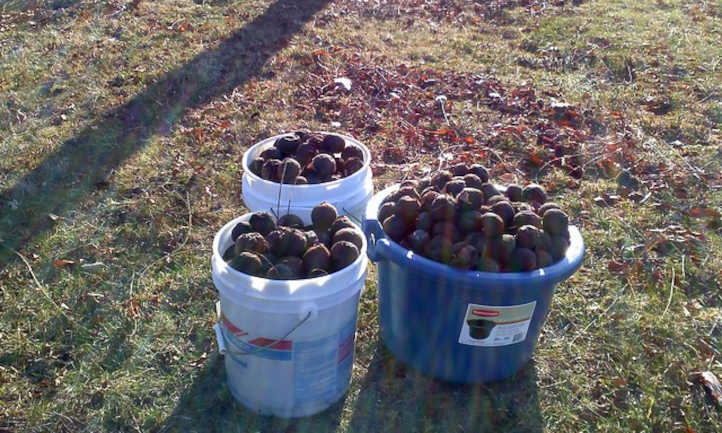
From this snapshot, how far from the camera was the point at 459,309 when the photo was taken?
2.58 metres

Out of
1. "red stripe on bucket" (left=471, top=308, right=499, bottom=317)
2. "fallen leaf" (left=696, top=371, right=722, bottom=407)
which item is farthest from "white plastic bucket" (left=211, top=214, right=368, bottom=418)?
"fallen leaf" (left=696, top=371, right=722, bottom=407)

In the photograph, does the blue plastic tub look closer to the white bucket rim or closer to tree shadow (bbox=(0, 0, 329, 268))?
the white bucket rim

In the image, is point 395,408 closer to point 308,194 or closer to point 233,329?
point 233,329

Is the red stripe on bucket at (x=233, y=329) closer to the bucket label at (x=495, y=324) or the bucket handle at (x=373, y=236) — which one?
the bucket handle at (x=373, y=236)

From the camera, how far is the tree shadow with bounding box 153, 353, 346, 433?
268cm

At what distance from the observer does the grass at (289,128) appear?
2844 mm

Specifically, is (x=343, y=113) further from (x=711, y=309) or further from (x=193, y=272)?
(x=711, y=309)

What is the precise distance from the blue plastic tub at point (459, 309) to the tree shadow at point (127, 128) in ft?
8.20

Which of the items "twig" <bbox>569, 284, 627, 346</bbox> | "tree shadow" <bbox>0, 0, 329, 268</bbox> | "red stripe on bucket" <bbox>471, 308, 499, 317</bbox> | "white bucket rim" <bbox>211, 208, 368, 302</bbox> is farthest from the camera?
"tree shadow" <bbox>0, 0, 329, 268</bbox>

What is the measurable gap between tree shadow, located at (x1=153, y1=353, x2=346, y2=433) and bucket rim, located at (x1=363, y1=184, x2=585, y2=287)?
2.54 feet

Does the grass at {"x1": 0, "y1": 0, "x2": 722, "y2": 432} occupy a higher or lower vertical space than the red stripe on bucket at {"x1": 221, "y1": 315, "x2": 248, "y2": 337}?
lower

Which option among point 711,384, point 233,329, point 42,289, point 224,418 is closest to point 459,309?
point 233,329

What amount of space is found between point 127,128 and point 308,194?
2.81 m

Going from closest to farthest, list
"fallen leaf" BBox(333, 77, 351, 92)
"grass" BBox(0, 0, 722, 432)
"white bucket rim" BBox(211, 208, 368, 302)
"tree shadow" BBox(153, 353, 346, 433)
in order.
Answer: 1. "white bucket rim" BBox(211, 208, 368, 302)
2. "tree shadow" BBox(153, 353, 346, 433)
3. "grass" BBox(0, 0, 722, 432)
4. "fallen leaf" BBox(333, 77, 351, 92)
